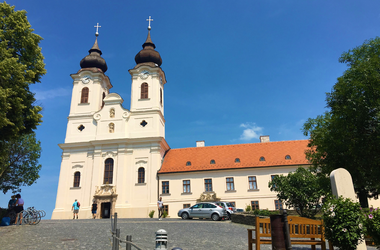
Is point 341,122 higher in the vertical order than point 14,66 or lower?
lower

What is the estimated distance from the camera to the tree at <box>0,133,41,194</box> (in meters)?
34.2

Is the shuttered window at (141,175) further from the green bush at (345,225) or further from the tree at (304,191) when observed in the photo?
the green bush at (345,225)

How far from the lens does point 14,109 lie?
575 inches

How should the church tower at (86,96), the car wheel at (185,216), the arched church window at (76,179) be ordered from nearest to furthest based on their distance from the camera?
the car wheel at (185,216) → the arched church window at (76,179) → the church tower at (86,96)

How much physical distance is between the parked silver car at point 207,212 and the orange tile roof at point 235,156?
11.0m

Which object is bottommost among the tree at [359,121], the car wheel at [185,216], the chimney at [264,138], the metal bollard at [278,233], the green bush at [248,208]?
the metal bollard at [278,233]

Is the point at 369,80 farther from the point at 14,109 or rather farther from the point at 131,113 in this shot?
the point at 131,113

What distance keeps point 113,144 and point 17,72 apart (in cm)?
2207

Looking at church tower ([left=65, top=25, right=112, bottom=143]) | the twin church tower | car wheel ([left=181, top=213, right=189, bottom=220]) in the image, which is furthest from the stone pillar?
church tower ([left=65, top=25, right=112, bottom=143])

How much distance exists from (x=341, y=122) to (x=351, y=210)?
994cm

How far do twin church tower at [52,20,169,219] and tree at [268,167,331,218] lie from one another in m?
16.4

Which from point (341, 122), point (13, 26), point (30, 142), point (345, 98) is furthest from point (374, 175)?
point (30, 142)

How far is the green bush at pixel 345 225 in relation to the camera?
6.67 m

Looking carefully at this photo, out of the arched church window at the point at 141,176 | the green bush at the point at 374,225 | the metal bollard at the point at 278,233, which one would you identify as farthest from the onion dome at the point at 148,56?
the metal bollard at the point at 278,233
